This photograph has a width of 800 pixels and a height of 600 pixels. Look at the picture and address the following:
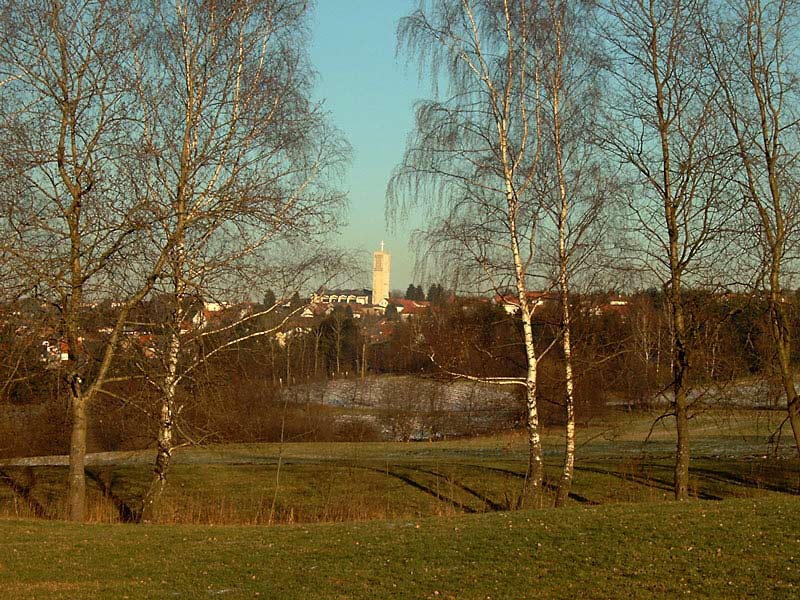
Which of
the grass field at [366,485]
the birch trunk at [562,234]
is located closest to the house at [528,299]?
the birch trunk at [562,234]

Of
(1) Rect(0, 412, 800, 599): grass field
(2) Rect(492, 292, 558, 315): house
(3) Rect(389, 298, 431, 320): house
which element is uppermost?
(3) Rect(389, 298, 431, 320): house

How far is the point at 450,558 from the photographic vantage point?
848 centimetres

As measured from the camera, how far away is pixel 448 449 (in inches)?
1196

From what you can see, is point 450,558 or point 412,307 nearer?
point 450,558

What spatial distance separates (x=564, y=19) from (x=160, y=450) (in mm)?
10213

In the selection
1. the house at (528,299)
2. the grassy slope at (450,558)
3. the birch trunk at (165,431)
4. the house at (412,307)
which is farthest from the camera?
the house at (412,307)

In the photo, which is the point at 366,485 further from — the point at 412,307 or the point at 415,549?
the point at 412,307

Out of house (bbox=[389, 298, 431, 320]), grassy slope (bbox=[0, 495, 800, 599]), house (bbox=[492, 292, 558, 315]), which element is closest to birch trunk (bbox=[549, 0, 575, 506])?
house (bbox=[492, 292, 558, 315])

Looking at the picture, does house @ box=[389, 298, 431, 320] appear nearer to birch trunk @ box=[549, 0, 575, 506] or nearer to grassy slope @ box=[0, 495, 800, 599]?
birch trunk @ box=[549, 0, 575, 506]

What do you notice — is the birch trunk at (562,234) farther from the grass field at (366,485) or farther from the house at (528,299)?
the grass field at (366,485)

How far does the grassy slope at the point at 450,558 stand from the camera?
724 centimetres

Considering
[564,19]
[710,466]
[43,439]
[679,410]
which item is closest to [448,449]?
[710,466]

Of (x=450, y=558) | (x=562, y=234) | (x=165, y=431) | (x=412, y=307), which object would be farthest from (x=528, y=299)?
(x=412, y=307)

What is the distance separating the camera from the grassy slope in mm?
7242
